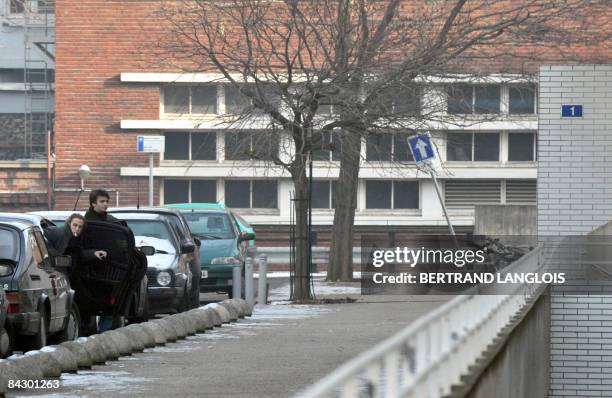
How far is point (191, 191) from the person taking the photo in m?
47.3

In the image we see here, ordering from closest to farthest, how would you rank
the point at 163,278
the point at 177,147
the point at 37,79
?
the point at 163,278 → the point at 177,147 → the point at 37,79

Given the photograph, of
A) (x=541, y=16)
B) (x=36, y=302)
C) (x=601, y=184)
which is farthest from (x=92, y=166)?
(x=36, y=302)

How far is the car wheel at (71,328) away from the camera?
15703mm

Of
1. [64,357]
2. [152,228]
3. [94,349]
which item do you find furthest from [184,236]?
[64,357]

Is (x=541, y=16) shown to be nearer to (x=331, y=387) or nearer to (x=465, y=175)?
(x=465, y=175)

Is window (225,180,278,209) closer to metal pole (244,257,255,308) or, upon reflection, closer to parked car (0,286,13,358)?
metal pole (244,257,255,308)

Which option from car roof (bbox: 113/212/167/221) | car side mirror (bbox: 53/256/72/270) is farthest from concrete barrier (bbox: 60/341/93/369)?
car roof (bbox: 113/212/167/221)

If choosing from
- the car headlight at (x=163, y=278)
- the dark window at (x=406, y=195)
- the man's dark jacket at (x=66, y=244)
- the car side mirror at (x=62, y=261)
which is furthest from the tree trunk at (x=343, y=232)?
the car side mirror at (x=62, y=261)

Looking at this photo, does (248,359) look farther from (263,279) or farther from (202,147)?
(202,147)

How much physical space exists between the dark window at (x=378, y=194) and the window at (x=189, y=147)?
4551 millimetres

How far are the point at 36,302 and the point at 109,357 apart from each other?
827 mm

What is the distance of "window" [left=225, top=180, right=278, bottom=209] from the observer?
47.2 m

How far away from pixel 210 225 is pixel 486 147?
2060 cm

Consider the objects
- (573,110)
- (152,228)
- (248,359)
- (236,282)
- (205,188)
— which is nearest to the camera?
(248,359)
